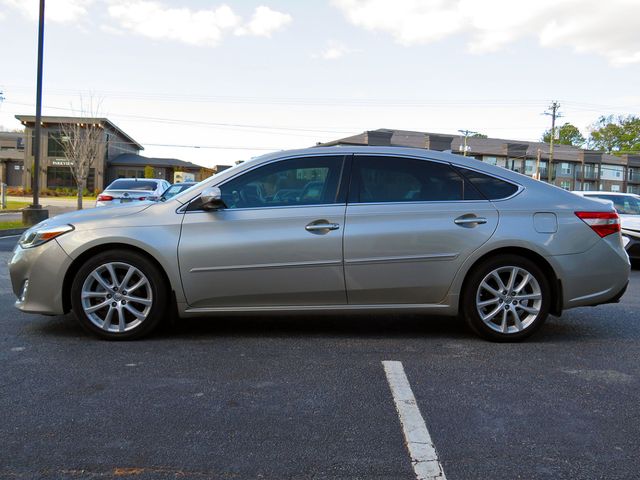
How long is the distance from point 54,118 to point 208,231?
51.5 metres

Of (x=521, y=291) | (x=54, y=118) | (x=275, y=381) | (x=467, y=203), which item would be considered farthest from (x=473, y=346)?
(x=54, y=118)

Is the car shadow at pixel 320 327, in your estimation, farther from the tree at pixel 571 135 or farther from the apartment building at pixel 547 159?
the tree at pixel 571 135

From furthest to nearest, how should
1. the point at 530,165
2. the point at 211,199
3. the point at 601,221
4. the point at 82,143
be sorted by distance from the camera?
the point at 530,165 < the point at 82,143 < the point at 601,221 < the point at 211,199

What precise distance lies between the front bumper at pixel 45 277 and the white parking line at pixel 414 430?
2613mm

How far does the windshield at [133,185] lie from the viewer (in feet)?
50.5

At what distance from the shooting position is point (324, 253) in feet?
15.0

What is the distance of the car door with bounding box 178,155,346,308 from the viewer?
4566 millimetres

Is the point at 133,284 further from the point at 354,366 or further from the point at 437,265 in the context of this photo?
the point at 437,265

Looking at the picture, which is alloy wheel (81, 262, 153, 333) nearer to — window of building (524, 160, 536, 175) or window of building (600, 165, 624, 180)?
window of building (524, 160, 536, 175)

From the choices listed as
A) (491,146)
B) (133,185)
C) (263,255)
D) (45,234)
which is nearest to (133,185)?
(133,185)

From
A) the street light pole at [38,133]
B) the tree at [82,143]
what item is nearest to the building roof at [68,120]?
the tree at [82,143]

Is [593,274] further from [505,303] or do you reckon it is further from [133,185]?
[133,185]

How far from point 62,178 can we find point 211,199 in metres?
55.3

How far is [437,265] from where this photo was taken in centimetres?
465
